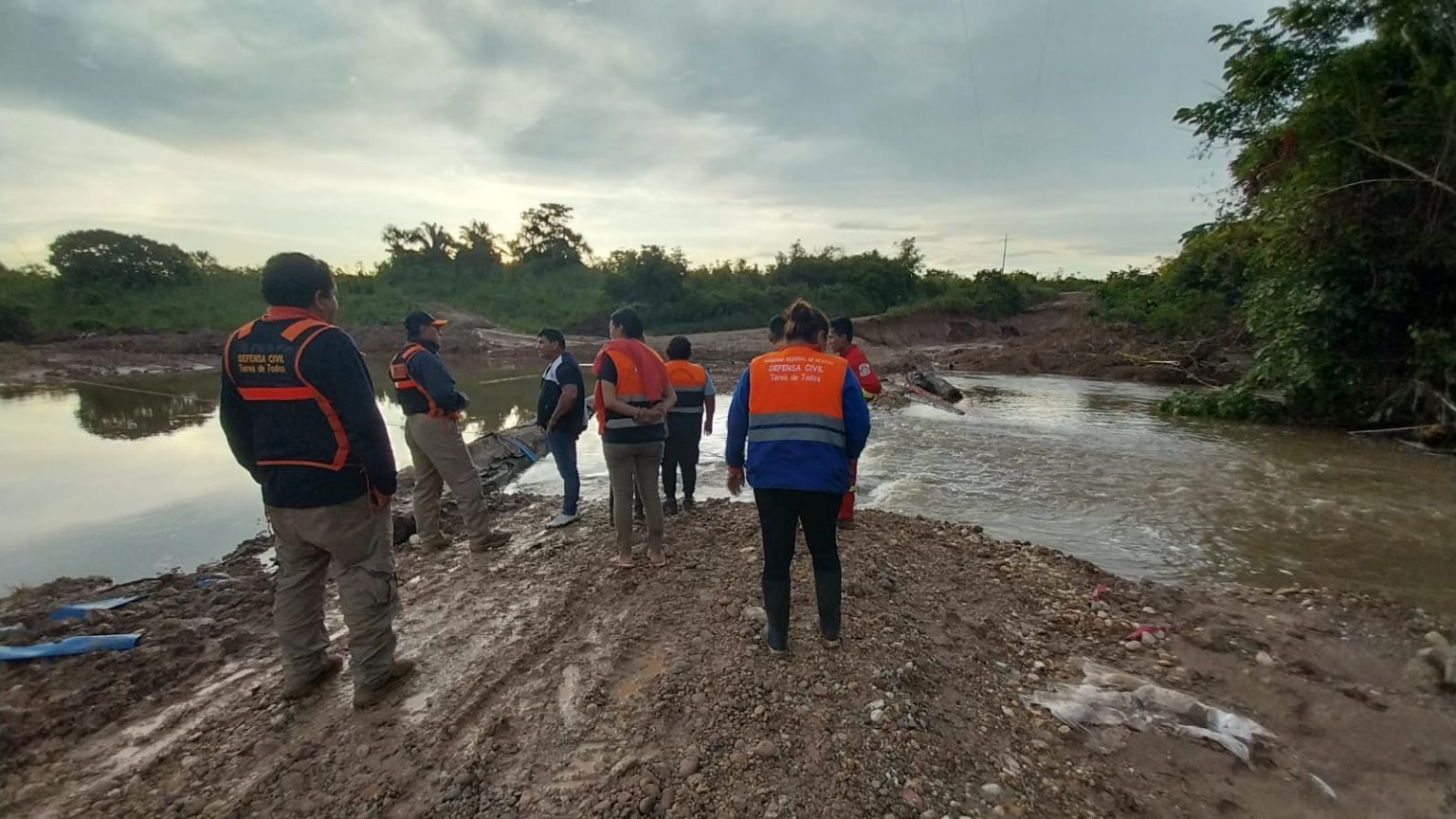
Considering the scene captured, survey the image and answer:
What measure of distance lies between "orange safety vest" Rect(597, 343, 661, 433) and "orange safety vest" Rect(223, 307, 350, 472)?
1.83 m

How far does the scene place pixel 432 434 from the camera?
513cm

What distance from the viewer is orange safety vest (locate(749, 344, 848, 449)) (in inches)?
123

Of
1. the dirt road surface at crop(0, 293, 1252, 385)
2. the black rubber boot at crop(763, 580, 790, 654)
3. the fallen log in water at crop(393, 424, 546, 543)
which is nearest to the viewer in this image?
the black rubber boot at crop(763, 580, 790, 654)

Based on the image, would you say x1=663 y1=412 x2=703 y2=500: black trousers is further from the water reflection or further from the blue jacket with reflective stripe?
the water reflection

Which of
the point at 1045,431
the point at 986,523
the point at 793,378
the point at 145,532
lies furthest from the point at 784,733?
the point at 1045,431

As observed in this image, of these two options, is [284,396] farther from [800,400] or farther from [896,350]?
[896,350]

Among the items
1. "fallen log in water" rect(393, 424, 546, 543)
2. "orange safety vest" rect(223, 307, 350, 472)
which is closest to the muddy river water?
"fallen log in water" rect(393, 424, 546, 543)

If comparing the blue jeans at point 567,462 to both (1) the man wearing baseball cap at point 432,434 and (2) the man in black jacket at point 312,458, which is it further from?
(2) the man in black jacket at point 312,458

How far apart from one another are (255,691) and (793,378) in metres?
3.10

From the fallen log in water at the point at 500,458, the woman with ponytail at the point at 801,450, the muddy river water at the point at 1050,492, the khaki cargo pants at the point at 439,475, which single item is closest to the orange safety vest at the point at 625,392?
the woman with ponytail at the point at 801,450

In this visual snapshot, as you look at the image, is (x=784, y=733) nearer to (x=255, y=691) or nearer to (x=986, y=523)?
(x=255, y=691)

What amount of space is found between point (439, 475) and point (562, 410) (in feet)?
3.82

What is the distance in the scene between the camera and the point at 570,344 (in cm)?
3036

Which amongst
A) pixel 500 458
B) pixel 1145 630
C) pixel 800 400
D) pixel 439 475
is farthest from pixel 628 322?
pixel 500 458
